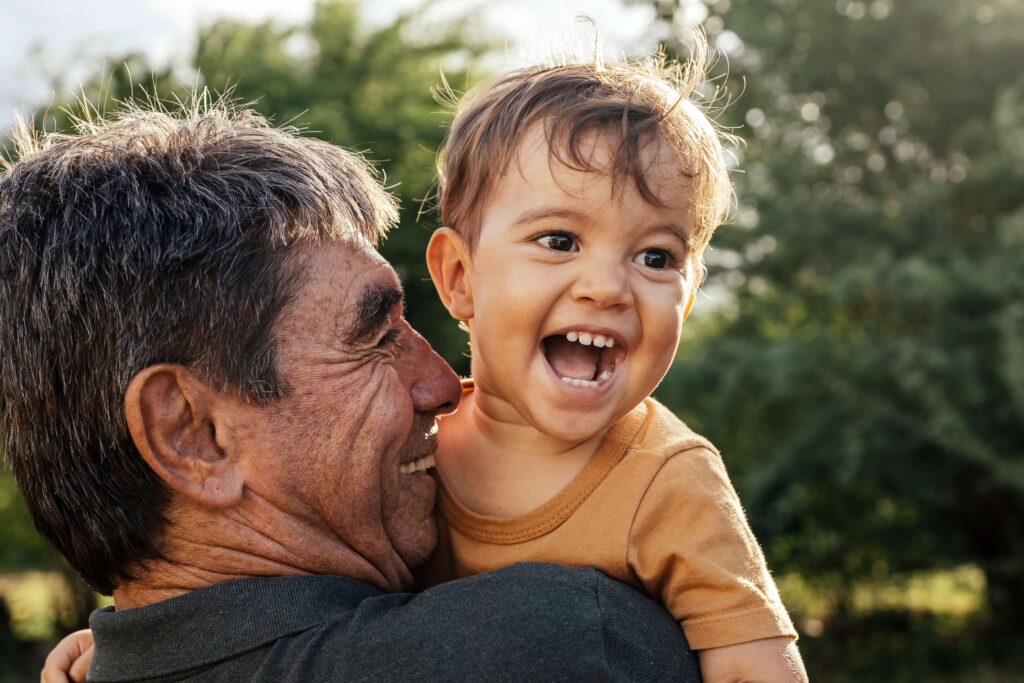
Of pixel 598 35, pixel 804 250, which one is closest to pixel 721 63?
pixel 804 250

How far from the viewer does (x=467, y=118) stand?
2506 mm

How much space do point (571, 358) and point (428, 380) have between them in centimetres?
30

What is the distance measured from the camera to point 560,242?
86.7 inches

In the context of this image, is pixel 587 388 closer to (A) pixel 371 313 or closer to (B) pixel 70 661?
(A) pixel 371 313

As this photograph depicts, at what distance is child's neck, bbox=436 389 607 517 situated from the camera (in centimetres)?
229

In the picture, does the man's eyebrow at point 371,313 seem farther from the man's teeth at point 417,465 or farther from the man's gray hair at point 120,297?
the man's teeth at point 417,465

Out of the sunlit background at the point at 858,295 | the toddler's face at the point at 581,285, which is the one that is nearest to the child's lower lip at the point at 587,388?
the toddler's face at the point at 581,285

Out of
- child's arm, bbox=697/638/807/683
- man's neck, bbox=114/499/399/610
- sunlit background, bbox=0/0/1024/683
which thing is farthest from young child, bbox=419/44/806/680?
sunlit background, bbox=0/0/1024/683

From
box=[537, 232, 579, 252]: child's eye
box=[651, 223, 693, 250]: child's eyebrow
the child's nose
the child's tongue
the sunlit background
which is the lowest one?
the sunlit background

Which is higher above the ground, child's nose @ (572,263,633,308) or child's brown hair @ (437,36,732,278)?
child's brown hair @ (437,36,732,278)

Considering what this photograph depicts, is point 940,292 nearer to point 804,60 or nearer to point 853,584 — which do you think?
point 804,60

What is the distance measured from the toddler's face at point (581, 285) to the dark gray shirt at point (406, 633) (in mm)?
380

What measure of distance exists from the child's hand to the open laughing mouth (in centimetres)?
119

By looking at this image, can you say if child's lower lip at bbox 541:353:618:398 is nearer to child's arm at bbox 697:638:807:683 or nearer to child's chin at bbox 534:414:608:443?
child's chin at bbox 534:414:608:443
